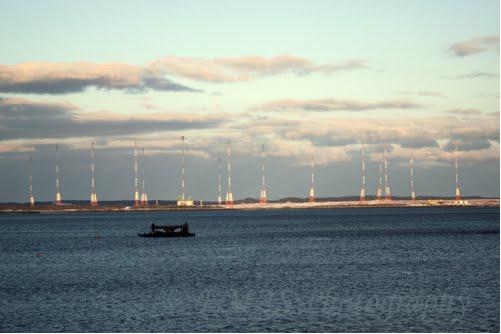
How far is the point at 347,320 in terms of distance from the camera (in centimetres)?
5434

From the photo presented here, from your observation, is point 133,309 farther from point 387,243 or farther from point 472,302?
point 387,243

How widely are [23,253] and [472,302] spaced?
269 feet

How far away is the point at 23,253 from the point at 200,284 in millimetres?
57576

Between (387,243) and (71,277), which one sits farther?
(387,243)

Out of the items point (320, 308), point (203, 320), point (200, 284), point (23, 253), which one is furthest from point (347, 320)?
point (23, 253)

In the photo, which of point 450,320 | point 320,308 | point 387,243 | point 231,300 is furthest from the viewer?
point 387,243

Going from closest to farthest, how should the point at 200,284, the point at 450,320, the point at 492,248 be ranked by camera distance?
the point at 450,320, the point at 200,284, the point at 492,248

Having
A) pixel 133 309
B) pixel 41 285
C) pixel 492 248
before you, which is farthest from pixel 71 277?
pixel 492 248

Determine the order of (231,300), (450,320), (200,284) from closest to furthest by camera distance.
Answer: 1. (450,320)
2. (231,300)
3. (200,284)

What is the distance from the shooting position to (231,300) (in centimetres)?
6475

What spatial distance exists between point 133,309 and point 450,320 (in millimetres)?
22313

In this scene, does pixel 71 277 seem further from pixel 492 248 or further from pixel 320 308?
pixel 492 248

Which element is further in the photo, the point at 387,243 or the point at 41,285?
the point at 387,243

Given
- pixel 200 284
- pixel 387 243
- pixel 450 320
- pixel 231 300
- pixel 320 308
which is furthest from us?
pixel 387 243
